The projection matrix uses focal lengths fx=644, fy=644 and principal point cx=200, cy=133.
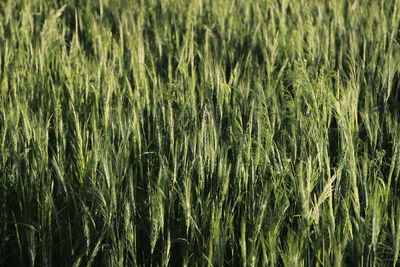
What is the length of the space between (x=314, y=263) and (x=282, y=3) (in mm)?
1683

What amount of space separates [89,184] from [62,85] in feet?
2.14

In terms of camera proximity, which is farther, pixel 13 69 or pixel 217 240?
pixel 13 69

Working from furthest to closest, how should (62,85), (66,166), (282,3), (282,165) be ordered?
1. (282,3)
2. (62,85)
3. (66,166)
4. (282,165)

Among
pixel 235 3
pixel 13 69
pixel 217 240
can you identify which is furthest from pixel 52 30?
pixel 217 240

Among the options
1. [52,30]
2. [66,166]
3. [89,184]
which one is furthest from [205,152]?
[52,30]

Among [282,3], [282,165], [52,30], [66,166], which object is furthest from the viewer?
[282,3]

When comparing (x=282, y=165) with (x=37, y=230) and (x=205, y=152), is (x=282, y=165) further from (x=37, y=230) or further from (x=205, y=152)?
(x=37, y=230)

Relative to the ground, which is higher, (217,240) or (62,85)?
(62,85)

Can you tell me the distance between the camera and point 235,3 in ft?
10.9

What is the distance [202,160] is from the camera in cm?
174

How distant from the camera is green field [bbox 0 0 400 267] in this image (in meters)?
1.58

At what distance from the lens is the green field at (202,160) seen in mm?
1585

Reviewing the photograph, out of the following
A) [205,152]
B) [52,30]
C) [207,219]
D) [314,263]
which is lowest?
[314,263]

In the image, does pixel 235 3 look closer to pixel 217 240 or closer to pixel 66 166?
pixel 66 166
